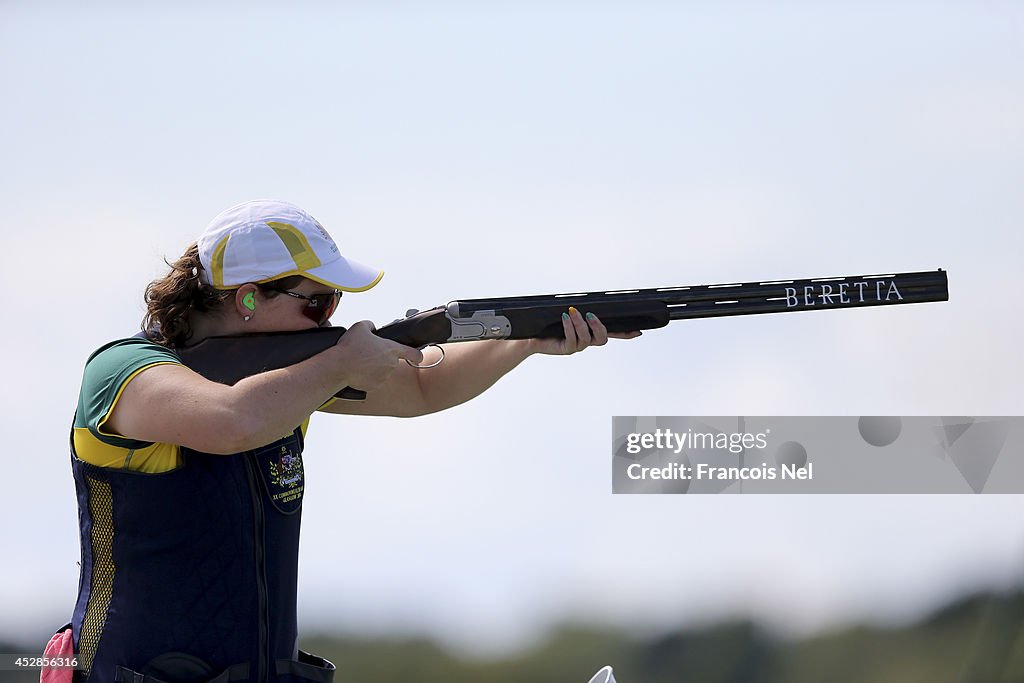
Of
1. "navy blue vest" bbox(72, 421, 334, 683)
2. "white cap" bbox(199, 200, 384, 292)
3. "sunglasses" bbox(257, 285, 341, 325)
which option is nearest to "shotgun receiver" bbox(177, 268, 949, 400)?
"sunglasses" bbox(257, 285, 341, 325)

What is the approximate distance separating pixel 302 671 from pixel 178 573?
0.37 m

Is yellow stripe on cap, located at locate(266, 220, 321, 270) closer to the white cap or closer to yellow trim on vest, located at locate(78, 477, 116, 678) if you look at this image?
the white cap

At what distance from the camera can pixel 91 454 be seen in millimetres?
1990

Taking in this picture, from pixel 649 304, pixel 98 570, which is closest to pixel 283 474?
pixel 98 570

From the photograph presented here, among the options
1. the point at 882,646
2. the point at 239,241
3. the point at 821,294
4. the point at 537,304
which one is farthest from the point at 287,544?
the point at 882,646

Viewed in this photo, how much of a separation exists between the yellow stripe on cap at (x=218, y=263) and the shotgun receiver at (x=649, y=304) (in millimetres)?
472

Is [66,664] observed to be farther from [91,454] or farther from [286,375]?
[286,375]

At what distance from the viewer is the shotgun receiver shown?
104 inches

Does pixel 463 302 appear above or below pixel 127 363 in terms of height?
above

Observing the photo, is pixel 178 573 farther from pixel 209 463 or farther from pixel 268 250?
pixel 268 250

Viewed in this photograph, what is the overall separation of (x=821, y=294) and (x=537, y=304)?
82cm

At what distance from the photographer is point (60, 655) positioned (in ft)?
6.73

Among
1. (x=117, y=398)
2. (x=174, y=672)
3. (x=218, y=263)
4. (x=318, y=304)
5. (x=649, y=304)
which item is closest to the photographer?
(x=117, y=398)

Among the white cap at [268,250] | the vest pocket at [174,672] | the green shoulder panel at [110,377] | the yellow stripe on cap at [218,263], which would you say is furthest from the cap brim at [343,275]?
the vest pocket at [174,672]
